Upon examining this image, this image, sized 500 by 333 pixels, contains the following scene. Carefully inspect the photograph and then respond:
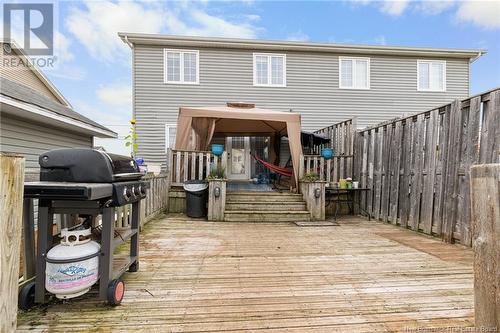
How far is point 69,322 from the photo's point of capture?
1716 mm

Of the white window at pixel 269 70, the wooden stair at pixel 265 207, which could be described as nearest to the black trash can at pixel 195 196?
the wooden stair at pixel 265 207

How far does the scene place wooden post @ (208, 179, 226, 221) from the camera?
536 cm

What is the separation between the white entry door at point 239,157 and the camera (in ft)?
31.8

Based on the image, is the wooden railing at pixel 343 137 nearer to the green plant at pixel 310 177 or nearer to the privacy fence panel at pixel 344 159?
the privacy fence panel at pixel 344 159

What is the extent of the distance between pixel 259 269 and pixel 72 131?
683 centimetres

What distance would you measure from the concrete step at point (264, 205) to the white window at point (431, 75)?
764cm

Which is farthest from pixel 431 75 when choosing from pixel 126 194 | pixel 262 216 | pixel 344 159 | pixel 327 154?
pixel 126 194

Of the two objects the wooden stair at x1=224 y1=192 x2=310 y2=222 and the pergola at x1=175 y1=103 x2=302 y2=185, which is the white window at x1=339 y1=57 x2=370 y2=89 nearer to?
the pergola at x1=175 y1=103 x2=302 y2=185

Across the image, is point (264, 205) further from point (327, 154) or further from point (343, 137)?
point (343, 137)

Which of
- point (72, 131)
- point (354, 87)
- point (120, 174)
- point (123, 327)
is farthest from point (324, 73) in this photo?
point (123, 327)

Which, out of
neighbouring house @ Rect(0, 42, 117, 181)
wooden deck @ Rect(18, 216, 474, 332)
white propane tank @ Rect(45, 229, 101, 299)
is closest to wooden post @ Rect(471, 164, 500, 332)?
wooden deck @ Rect(18, 216, 474, 332)

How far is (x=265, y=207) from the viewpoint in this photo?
566 cm

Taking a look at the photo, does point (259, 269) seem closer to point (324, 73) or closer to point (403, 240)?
point (403, 240)

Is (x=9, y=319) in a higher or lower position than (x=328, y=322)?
higher
